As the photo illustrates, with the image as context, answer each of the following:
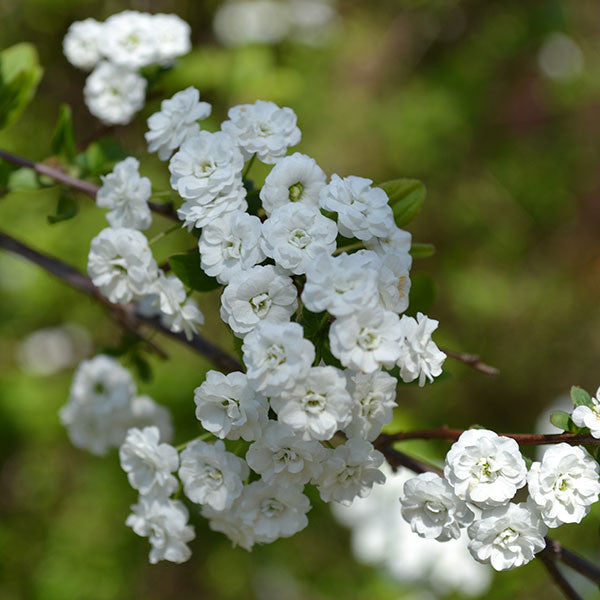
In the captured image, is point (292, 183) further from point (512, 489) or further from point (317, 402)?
point (512, 489)

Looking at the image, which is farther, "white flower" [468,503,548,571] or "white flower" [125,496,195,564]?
"white flower" [125,496,195,564]

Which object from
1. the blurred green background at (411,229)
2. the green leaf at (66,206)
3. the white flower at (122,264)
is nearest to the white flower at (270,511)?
the white flower at (122,264)

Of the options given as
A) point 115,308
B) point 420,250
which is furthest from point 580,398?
point 115,308

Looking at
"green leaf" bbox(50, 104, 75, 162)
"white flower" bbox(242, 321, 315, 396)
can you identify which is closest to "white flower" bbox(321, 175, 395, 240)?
"white flower" bbox(242, 321, 315, 396)

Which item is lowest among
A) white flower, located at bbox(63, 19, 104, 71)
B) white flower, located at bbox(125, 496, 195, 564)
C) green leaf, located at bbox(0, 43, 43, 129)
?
white flower, located at bbox(125, 496, 195, 564)

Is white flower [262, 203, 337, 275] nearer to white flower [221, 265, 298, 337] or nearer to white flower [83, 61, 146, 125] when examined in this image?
white flower [221, 265, 298, 337]

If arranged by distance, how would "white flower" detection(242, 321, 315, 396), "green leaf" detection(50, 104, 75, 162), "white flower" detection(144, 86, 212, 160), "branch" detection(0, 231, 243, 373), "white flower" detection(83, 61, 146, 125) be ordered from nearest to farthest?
"white flower" detection(242, 321, 315, 396), "white flower" detection(144, 86, 212, 160), "branch" detection(0, 231, 243, 373), "green leaf" detection(50, 104, 75, 162), "white flower" detection(83, 61, 146, 125)

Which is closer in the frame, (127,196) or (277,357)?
(277,357)
